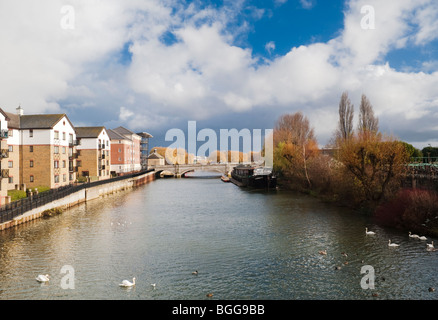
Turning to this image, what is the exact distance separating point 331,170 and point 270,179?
20.3m

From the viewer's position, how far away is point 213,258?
2100 centimetres

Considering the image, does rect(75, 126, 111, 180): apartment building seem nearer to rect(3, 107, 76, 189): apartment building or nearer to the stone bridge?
rect(3, 107, 76, 189): apartment building

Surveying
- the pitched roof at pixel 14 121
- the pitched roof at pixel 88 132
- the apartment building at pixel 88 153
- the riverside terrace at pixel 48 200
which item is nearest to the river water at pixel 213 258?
the riverside terrace at pixel 48 200

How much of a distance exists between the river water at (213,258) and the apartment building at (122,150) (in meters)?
54.1

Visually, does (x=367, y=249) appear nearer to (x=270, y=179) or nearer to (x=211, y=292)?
(x=211, y=292)

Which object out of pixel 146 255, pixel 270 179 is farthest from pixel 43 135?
pixel 270 179

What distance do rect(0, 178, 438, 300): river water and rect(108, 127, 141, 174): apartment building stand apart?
54087mm

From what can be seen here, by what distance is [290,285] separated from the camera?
1653cm

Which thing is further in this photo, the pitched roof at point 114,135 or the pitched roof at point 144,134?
the pitched roof at point 144,134

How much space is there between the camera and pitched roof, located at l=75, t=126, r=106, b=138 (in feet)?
221

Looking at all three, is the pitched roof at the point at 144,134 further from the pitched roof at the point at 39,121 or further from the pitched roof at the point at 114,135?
the pitched roof at the point at 39,121

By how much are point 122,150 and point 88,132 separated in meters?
20.0

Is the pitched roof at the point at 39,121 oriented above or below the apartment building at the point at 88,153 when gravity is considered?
above

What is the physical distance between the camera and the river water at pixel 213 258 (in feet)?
52.6
